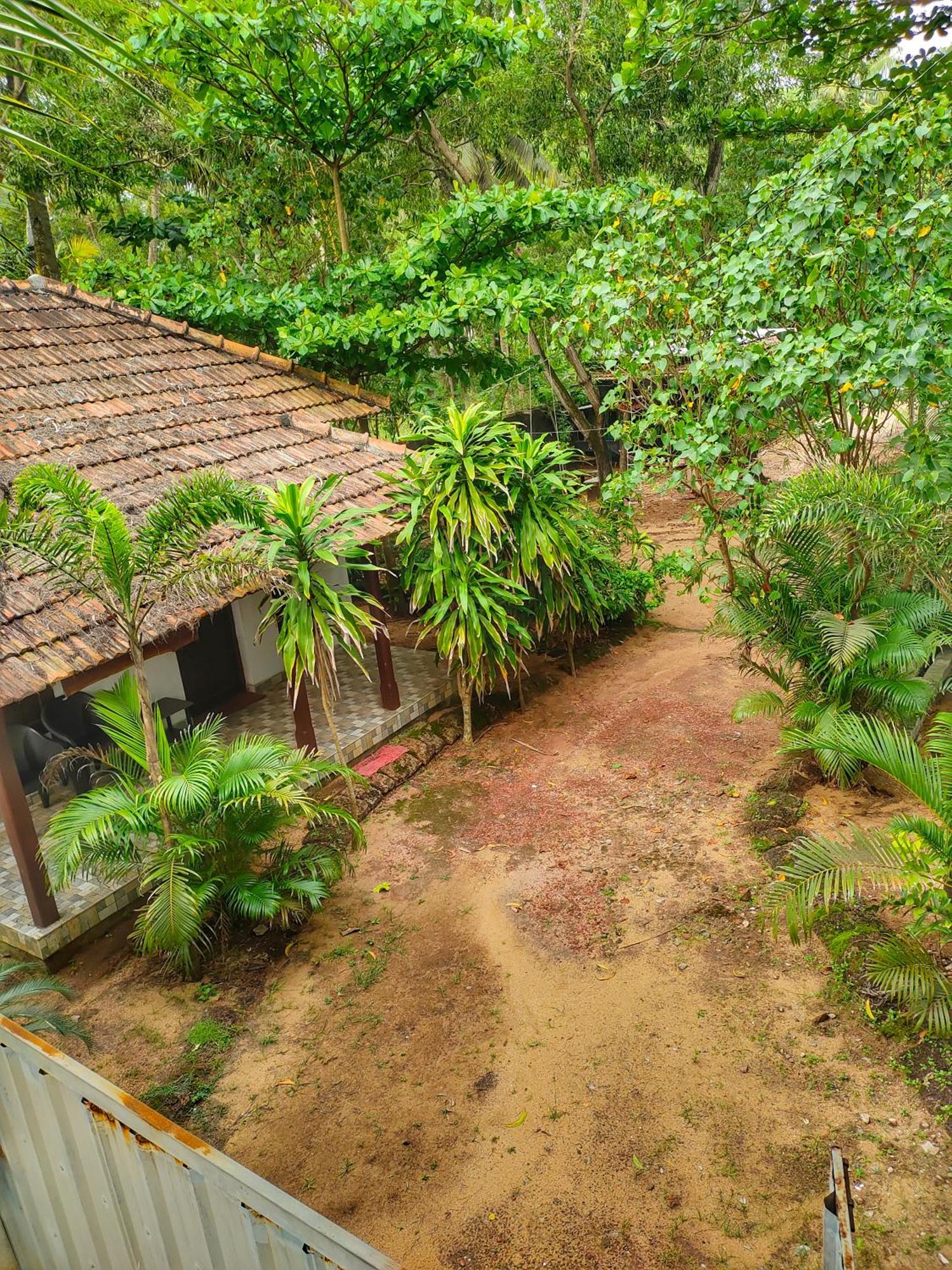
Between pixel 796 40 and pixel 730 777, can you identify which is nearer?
pixel 796 40

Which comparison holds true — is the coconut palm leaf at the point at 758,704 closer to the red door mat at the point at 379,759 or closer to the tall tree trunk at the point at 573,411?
the red door mat at the point at 379,759

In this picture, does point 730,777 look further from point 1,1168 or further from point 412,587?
point 1,1168

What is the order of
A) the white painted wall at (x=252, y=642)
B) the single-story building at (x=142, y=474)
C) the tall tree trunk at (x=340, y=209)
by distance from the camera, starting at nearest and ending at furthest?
the single-story building at (x=142, y=474), the white painted wall at (x=252, y=642), the tall tree trunk at (x=340, y=209)

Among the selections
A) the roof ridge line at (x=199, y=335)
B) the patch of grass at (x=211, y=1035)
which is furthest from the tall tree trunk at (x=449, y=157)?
the patch of grass at (x=211, y=1035)

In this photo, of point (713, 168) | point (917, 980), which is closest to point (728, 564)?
point (917, 980)

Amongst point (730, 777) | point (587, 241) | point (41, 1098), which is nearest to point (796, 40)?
point (730, 777)

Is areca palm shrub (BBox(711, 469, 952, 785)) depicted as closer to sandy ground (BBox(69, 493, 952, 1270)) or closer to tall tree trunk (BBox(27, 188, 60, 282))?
sandy ground (BBox(69, 493, 952, 1270))
